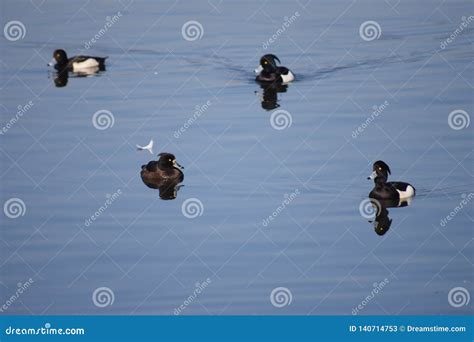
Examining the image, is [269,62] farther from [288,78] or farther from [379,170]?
[379,170]

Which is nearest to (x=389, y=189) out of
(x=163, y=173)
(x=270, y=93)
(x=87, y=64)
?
(x=163, y=173)

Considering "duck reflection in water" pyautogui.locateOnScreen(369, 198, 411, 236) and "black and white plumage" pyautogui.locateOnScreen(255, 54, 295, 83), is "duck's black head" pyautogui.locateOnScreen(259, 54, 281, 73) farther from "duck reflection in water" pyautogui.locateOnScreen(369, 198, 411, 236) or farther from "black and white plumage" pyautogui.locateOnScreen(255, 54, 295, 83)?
"duck reflection in water" pyautogui.locateOnScreen(369, 198, 411, 236)

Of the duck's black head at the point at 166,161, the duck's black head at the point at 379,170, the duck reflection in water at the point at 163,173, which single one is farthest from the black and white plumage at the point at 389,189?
the duck's black head at the point at 166,161

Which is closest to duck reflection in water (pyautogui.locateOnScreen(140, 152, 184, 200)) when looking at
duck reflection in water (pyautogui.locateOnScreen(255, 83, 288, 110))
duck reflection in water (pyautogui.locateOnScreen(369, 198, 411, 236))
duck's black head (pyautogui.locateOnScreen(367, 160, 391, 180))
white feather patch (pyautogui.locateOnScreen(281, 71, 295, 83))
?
duck's black head (pyautogui.locateOnScreen(367, 160, 391, 180))

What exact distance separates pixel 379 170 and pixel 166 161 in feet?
11.7

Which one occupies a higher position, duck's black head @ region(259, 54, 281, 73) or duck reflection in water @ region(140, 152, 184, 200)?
duck's black head @ region(259, 54, 281, 73)

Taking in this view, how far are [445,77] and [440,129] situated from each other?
307 cm

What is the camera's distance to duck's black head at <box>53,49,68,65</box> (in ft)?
93.6

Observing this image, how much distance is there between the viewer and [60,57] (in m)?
28.6

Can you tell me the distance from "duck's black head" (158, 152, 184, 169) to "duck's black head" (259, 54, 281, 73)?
5730 mm

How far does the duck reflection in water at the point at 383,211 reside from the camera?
2014cm

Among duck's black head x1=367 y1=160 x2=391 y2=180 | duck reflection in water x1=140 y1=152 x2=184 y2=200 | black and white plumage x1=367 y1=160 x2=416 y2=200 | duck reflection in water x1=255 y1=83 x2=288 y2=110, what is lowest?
duck reflection in water x1=140 y1=152 x2=184 y2=200

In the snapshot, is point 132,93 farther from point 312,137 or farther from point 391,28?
point 391,28

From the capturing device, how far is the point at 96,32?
2869 cm
